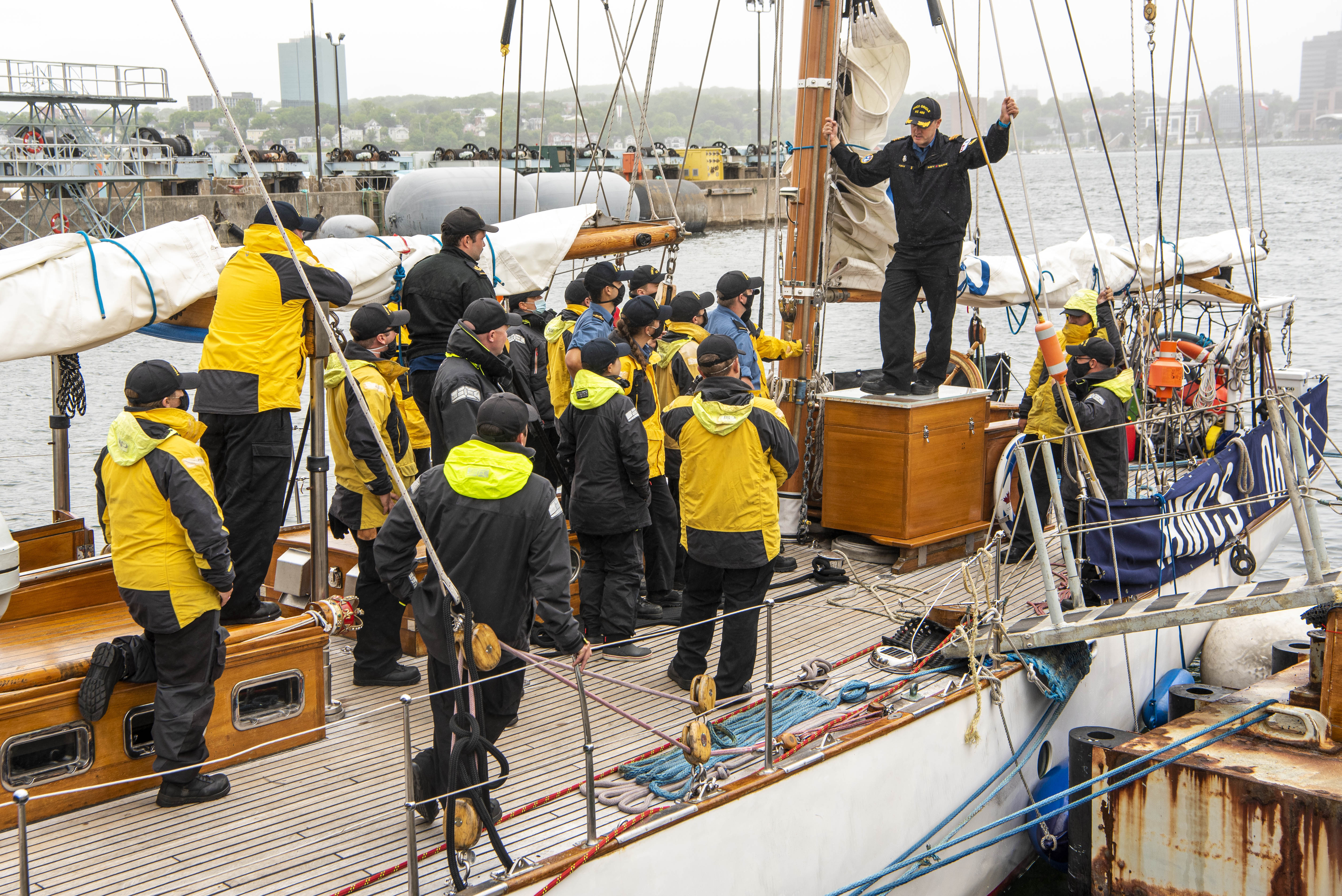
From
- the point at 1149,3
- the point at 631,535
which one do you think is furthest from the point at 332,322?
the point at 1149,3

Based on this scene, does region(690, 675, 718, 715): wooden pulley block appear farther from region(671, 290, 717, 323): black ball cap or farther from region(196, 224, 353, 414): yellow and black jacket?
region(671, 290, 717, 323): black ball cap

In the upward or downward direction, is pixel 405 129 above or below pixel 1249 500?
above

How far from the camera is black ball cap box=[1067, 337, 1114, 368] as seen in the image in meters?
6.43

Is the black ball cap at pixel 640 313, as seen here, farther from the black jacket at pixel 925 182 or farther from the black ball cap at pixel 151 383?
the black ball cap at pixel 151 383

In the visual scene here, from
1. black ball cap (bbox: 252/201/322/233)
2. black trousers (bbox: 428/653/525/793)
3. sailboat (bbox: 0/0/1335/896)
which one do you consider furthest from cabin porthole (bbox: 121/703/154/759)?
black ball cap (bbox: 252/201/322/233)

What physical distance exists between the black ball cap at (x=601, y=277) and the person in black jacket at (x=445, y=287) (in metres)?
0.53

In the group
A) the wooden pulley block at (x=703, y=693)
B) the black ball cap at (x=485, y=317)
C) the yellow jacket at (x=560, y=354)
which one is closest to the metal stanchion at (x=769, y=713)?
the wooden pulley block at (x=703, y=693)

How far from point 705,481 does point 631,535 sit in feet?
2.45

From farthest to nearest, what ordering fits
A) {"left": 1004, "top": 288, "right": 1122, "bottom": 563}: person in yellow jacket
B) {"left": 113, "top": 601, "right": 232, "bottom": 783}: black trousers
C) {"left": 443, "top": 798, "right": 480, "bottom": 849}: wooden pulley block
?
1. {"left": 1004, "top": 288, "right": 1122, "bottom": 563}: person in yellow jacket
2. {"left": 113, "top": 601, "right": 232, "bottom": 783}: black trousers
3. {"left": 443, "top": 798, "right": 480, "bottom": 849}: wooden pulley block

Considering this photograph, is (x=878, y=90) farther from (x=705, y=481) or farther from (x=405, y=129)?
(x=405, y=129)

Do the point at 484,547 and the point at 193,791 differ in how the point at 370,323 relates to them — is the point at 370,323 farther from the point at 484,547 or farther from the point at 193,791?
the point at 193,791

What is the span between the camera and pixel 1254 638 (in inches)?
272

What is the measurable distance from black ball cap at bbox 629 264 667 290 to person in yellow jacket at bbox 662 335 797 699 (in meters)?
1.85

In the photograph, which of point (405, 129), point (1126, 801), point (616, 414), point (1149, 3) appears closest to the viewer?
point (1126, 801)
